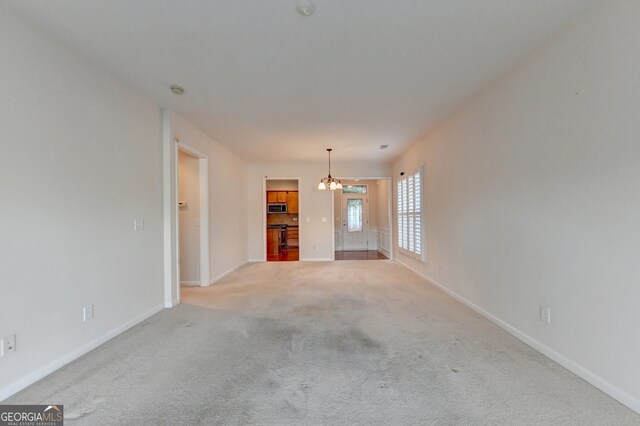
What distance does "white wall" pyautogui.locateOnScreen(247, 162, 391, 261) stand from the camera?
704 centimetres

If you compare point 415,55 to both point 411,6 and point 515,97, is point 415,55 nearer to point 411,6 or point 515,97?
point 411,6

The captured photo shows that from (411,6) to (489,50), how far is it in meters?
0.96

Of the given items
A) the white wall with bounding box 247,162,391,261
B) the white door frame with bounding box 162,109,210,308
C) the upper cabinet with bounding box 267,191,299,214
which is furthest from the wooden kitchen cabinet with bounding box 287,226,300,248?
the white door frame with bounding box 162,109,210,308

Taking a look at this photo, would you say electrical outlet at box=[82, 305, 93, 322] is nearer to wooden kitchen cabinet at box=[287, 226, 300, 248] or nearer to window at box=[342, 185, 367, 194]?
wooden kitchen cabinet at box=[287, 226, 300, 248]

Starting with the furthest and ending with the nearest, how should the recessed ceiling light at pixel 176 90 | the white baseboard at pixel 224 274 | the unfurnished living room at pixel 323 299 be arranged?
the white baseboard at pixel 224 274 → the recessed ceiling light at pixel 176 90 → the unfurnished living room at pixel 323 299

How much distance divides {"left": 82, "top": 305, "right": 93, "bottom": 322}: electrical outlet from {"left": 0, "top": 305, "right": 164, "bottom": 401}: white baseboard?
0.23 metres

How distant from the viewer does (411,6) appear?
181cm

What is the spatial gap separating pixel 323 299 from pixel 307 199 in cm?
364

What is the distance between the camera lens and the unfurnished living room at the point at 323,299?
1.69 meters

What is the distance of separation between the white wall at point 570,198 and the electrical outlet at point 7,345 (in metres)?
3.94

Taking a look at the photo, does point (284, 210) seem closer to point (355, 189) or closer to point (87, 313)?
point (355, 189)

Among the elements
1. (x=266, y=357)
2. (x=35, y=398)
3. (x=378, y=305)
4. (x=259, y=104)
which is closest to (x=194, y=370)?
(x=266, y=357)

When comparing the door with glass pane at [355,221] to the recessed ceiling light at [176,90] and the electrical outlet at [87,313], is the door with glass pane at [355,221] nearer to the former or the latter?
the recessed ceiling light at [176,90]

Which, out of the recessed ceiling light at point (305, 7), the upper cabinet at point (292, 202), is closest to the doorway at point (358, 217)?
the upper cabinet at point (292, 202)
